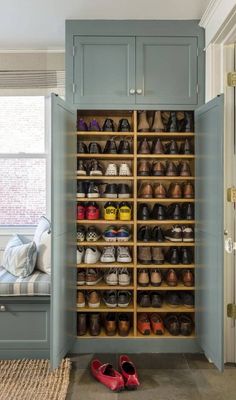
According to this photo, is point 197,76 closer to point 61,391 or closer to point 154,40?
point 154,40

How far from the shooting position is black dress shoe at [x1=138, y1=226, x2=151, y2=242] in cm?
274

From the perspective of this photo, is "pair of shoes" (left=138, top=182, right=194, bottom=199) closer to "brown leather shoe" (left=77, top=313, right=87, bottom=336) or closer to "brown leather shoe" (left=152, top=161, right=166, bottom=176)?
"brown leather shoe" (left=152, top=161, right=166, bottom=176)

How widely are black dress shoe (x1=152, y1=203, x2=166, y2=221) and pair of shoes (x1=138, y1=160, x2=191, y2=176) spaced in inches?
10.1

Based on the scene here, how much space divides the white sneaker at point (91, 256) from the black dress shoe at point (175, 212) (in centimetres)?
65

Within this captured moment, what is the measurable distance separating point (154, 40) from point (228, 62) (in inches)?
22.6

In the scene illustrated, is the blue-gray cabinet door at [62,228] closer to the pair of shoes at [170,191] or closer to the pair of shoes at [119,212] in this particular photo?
the pair of shoes at [119,212]

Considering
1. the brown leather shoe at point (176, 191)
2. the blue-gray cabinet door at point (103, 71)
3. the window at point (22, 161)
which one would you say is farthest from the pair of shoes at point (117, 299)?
the blue-gray cabinet door at point (103, 71)

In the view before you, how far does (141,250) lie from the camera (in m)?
2.77

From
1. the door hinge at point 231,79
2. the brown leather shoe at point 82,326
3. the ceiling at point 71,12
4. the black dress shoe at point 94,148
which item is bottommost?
the brown leather shoe at point 82,326

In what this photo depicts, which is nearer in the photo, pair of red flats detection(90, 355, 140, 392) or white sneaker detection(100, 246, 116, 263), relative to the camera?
pair of red flats detection(90, 355, 140, 392)

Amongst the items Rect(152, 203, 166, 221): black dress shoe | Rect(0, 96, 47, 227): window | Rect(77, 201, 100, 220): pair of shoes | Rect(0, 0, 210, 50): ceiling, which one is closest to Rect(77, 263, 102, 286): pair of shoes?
Rect(77, 201, 100, 220): pair of shoes

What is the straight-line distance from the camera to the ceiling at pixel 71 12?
2.42 meters

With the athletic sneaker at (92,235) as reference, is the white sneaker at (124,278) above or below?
below

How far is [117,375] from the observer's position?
7.41 feet
